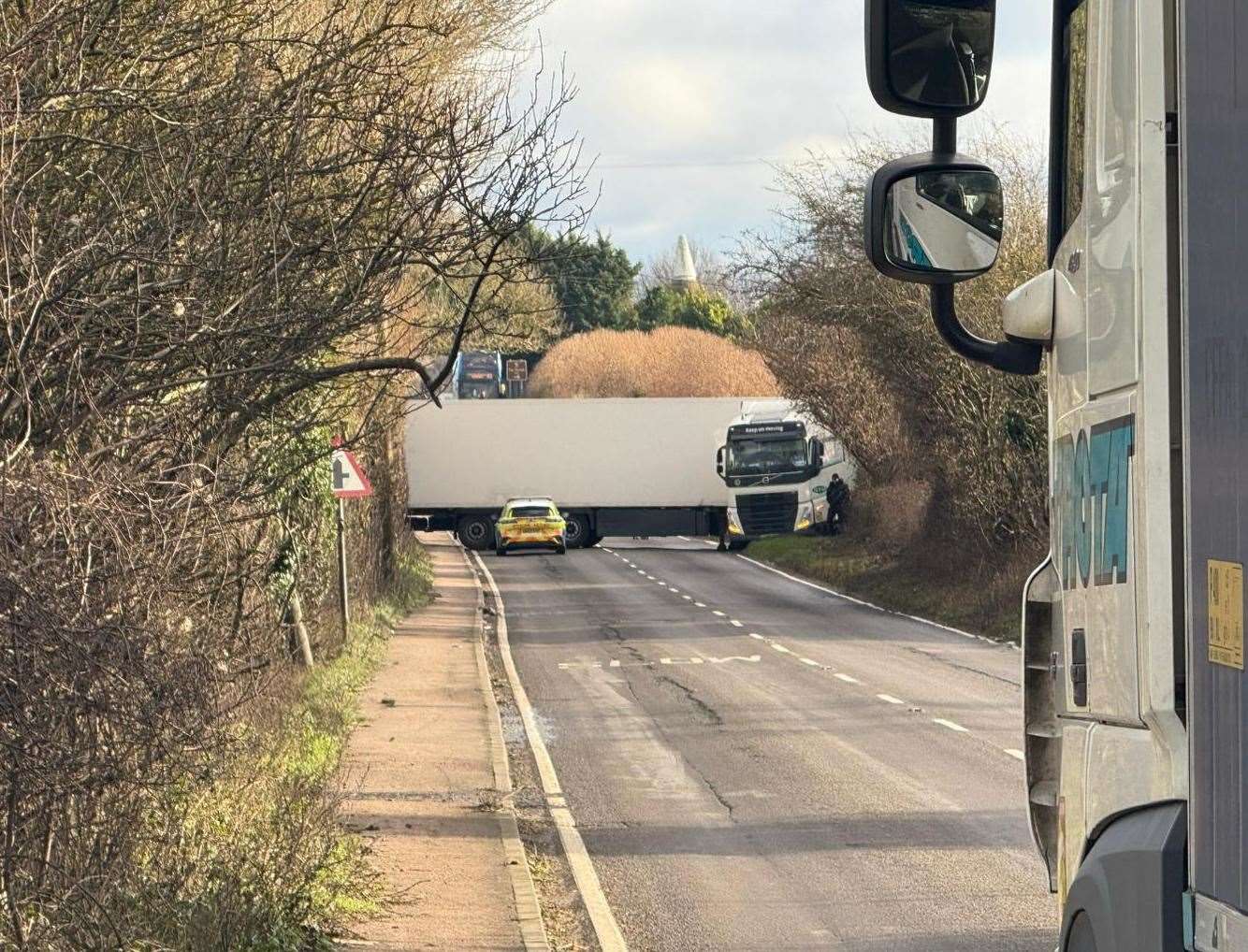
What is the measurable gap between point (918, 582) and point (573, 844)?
24.4 m

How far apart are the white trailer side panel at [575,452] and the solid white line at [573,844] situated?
34.1 m

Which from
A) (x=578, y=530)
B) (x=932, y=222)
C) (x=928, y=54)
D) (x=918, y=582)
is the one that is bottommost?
(x=918, y=582)

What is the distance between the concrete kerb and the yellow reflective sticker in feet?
19.9

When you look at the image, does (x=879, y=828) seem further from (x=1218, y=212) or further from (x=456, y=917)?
(x=1218, y=212)

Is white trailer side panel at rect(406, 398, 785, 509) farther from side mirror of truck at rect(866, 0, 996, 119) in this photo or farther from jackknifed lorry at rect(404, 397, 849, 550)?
side mirror of truck at rect(866, 0, 996, 119)

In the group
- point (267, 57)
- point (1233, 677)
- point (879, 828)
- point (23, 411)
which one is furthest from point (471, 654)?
point (1233, 677)

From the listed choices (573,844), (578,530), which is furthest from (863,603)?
(573,844)

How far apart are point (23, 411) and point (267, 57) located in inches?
123

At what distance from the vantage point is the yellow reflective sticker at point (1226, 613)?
8.95 ft

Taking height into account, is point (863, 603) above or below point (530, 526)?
below

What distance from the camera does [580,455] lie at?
2188 inches

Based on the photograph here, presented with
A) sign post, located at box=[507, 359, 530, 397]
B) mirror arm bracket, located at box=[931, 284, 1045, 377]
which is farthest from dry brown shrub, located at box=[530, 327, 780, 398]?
mirror arm bracket, located at box=[931, 284, 1045, 377]

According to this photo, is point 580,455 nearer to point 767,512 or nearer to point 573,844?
point 767,512

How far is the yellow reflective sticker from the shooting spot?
2.73m
